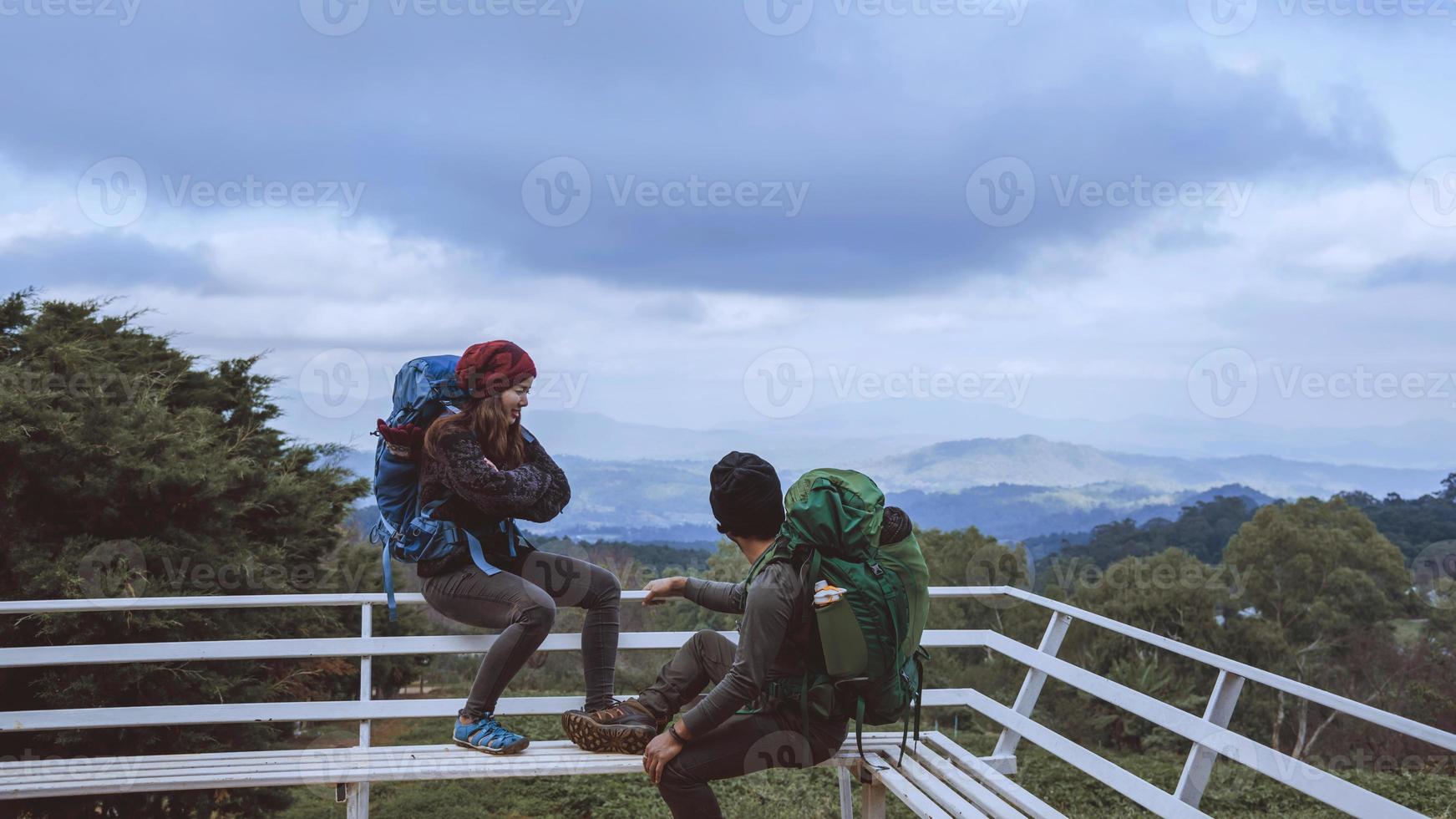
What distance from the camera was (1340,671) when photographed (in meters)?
30.5

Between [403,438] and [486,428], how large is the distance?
0.37m

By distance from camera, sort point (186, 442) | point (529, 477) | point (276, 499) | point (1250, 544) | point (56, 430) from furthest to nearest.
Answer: point (1250, 544)
point (276, 499)
point (186, 442)
point (56, 430)
point (529, 477)

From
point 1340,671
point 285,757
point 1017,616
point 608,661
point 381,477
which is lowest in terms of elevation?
point 1340,671

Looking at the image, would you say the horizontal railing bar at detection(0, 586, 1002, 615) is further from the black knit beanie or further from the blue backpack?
the black knit beanie

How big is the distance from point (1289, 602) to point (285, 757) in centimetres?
3288

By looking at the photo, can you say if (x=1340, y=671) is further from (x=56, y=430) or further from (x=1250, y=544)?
(x=56, y=430)

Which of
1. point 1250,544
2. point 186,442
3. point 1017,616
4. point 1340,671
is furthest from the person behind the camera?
point 1250,544

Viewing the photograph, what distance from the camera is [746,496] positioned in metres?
3.58

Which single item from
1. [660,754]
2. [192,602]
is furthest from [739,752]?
[192,602]

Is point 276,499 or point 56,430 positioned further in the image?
point 276,499

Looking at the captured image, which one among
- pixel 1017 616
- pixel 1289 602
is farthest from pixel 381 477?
pixel 1289 602

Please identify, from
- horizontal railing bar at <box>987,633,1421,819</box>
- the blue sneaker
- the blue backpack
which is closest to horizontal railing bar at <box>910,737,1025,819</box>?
horizontal railing bar at <box>987,633,1421,819</box>

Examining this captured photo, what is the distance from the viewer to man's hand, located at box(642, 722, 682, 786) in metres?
3.48

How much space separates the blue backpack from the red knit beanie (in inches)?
4.8
